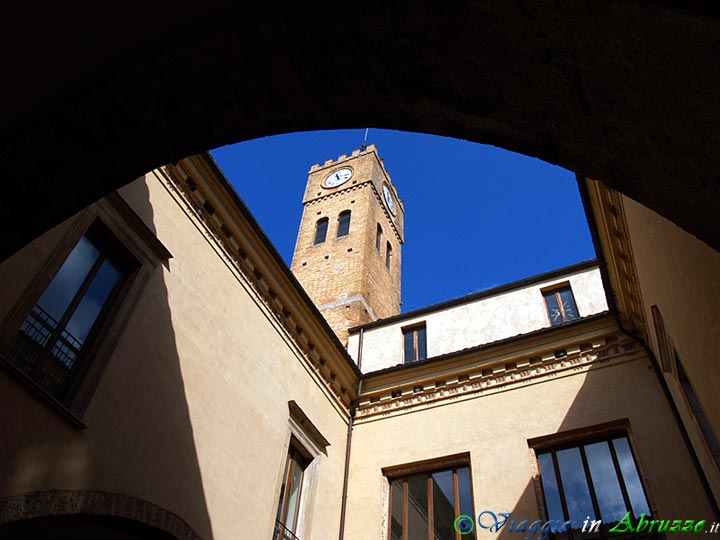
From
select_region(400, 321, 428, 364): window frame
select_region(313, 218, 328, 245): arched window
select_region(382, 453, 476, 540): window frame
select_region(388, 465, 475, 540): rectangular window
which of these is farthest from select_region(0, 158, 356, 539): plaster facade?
select_region(313, 218, 328, 245): arched window

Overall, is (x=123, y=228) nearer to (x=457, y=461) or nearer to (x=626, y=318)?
(x=457, y=461)

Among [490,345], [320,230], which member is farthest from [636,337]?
[320,230]

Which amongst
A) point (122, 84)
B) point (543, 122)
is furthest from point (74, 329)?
point (543, 122)

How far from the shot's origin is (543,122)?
6.74 feet

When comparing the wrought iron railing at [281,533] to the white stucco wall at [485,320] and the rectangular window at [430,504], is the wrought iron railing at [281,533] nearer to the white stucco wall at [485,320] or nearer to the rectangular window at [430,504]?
the rectangular window at [430,504]

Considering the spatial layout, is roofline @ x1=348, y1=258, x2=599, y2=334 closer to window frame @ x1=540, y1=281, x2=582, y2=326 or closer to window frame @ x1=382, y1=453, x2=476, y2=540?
window frame @ x1=540, y1=281, x2=582, y2=326

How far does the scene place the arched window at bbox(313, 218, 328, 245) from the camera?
2250 cm

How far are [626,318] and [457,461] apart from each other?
3.35 metres

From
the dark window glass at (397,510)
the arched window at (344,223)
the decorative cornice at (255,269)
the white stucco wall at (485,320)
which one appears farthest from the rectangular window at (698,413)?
the arched window at (344,223)

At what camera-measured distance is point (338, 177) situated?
2578 cm

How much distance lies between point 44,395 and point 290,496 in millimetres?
4428

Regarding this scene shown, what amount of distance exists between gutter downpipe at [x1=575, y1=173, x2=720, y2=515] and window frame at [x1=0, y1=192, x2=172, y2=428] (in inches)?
190

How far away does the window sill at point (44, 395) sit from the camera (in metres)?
4.56

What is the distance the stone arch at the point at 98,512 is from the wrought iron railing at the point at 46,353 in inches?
33.5
